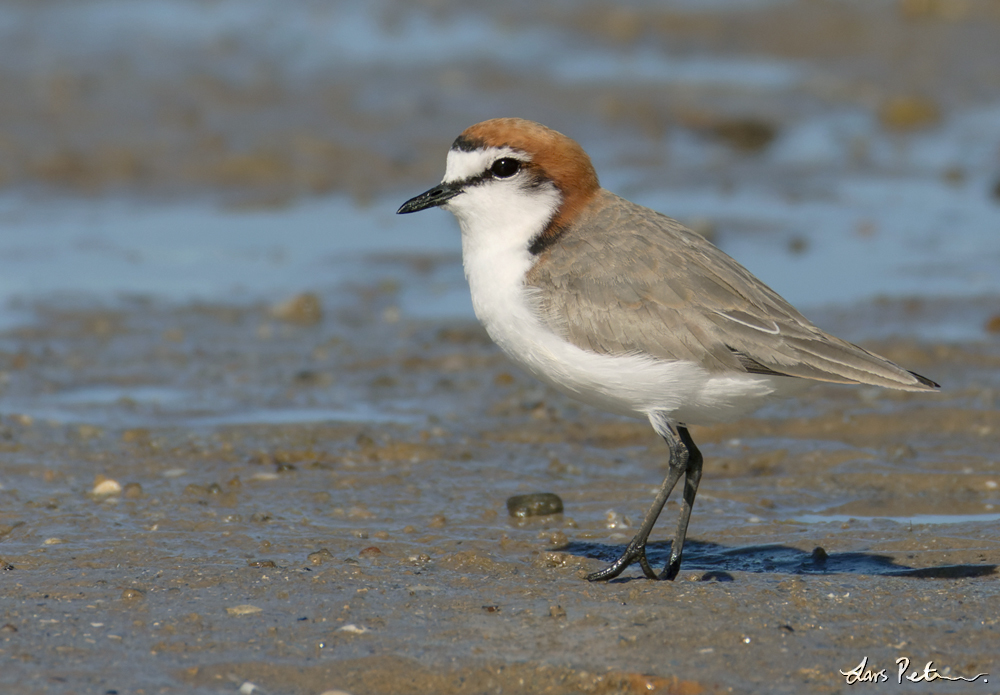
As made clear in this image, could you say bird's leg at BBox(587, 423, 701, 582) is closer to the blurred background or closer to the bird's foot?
the bird's foot

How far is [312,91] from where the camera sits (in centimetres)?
1565

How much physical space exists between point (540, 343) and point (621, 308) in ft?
1.29

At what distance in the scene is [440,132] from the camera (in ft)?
48.2

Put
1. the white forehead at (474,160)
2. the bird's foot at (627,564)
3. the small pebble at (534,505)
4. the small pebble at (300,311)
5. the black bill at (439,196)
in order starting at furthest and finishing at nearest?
the small pebble at (300,311)
the small pebble at (534,505)
the black bill at (439,196)
the white forehead at (474,160)
the bird's foot at (627,564)

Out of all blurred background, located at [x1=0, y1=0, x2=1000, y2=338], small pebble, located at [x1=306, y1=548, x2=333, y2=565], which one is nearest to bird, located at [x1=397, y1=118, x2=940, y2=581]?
small pebble, located at [x1=306, y1=548, x2=333, y2=565]

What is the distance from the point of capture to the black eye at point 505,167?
20.5 ft

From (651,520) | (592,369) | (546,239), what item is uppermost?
(546,239)

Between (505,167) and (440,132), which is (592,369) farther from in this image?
(440,132)

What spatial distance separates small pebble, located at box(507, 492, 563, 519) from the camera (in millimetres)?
6785

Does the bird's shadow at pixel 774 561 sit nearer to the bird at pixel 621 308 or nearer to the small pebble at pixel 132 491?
the bird at pixel 621 308

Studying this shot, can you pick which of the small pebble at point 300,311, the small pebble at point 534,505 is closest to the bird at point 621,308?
the small pebble at point 534,505
